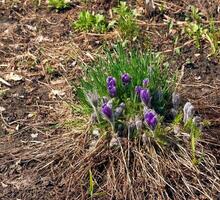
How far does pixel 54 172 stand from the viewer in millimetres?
3711

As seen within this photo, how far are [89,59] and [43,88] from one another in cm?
43

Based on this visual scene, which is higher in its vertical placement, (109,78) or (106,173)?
(109,78)

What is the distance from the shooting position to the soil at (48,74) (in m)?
3.80

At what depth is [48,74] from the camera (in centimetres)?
462

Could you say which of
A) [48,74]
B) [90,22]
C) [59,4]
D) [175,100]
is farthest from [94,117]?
[59,4]

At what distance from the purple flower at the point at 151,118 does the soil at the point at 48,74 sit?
413mm

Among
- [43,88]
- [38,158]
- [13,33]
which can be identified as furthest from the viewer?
[13,33]

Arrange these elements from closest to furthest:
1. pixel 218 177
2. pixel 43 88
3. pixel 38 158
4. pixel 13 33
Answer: pixel 218 177 < pixel 38 158 < pixel 43 88 < pixel 13 33

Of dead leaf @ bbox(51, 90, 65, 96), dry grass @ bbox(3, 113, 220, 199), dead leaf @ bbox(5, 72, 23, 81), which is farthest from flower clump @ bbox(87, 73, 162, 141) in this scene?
dead leaf @ bbox(5, 72, 23, 81)

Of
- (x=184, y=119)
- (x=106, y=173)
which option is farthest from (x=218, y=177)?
(x=106, y=173)

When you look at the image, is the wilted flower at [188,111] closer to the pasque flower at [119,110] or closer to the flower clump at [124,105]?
the flower clump at [124,105]

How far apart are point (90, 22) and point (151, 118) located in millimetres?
1747

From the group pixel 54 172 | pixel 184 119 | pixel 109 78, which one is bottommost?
pixel 54 172

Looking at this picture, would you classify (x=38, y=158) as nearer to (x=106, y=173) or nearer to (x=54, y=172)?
(x=54, y=172)
